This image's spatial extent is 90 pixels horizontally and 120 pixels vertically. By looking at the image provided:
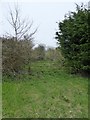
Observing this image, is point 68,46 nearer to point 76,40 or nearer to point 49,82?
point 76,40

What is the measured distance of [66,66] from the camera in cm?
1445

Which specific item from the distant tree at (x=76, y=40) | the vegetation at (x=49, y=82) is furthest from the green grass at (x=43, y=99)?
the distant tree at (x=76, y=40)

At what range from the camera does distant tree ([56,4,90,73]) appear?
12.3 meters

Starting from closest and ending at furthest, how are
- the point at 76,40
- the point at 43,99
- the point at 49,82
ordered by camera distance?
the point at 43,99, the point at 49,82, the point at 76,40

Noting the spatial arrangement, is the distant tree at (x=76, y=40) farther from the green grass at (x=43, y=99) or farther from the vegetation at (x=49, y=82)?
the green grass at (x=43, y=99)

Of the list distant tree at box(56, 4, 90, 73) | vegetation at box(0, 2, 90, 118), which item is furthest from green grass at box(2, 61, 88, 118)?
distant tree at box(56, 4, 90, 73)

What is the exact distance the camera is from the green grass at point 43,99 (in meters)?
6.43

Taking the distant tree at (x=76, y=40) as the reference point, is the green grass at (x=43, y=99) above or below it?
below

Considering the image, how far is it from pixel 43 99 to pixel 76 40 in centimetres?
633

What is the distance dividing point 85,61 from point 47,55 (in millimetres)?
12732

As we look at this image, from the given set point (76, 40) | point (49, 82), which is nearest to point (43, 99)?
Answer: point (49, 82)

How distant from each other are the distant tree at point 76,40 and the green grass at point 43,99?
2222 millimetres

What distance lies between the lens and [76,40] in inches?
528

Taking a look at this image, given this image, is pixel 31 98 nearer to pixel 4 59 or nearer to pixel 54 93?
pixel 54 93
